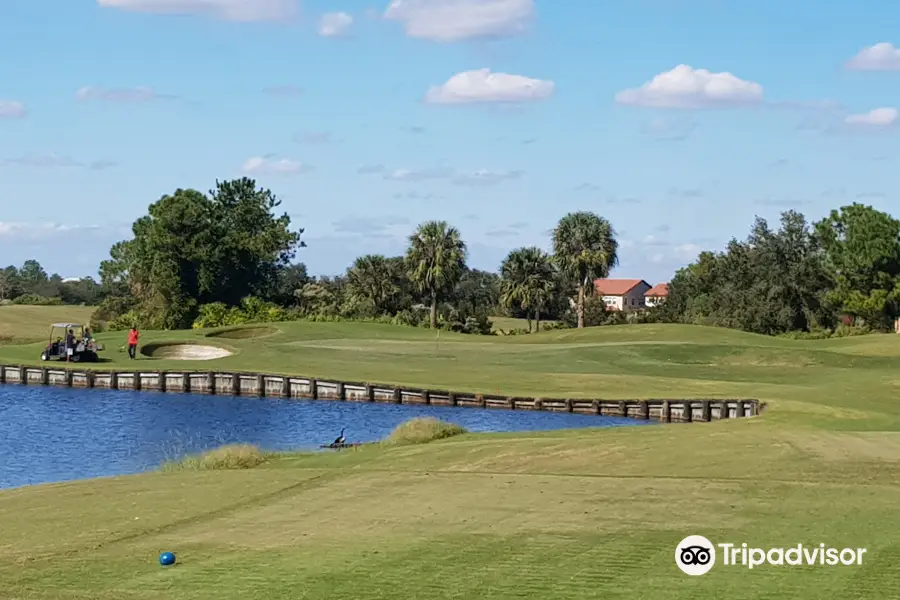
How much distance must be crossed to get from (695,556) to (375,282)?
8901 centimetres

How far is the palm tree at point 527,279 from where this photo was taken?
10212cm

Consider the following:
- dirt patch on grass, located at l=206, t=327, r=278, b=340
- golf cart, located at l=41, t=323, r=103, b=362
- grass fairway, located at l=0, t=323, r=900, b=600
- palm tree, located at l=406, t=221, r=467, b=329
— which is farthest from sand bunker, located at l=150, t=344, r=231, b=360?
grass fairway, located at l=0, t=323, r=900, b=600

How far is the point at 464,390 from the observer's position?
52.6m

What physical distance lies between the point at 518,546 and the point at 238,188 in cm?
11290

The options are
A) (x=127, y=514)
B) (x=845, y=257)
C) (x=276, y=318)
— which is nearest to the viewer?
(x=127, y=514)

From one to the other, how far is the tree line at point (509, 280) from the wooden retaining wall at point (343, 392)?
28.2 m

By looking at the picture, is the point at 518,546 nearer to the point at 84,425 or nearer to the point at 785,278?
the point at 84,425

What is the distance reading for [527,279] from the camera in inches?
4035

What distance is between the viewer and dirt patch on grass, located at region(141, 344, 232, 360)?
237ft

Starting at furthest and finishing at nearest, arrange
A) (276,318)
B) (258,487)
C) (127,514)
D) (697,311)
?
(697,311)
(276,318)
(258,487)
(127,514)

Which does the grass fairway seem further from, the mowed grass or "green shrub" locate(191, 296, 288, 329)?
the mowed grass

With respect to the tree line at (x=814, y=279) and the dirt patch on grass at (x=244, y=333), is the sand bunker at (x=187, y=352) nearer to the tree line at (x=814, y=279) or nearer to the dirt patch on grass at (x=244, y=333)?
the dirt patch on grass at (x=244, y=333)

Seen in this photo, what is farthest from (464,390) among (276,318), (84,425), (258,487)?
(276,318)

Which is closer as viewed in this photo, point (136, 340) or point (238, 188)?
point (136, 340)
